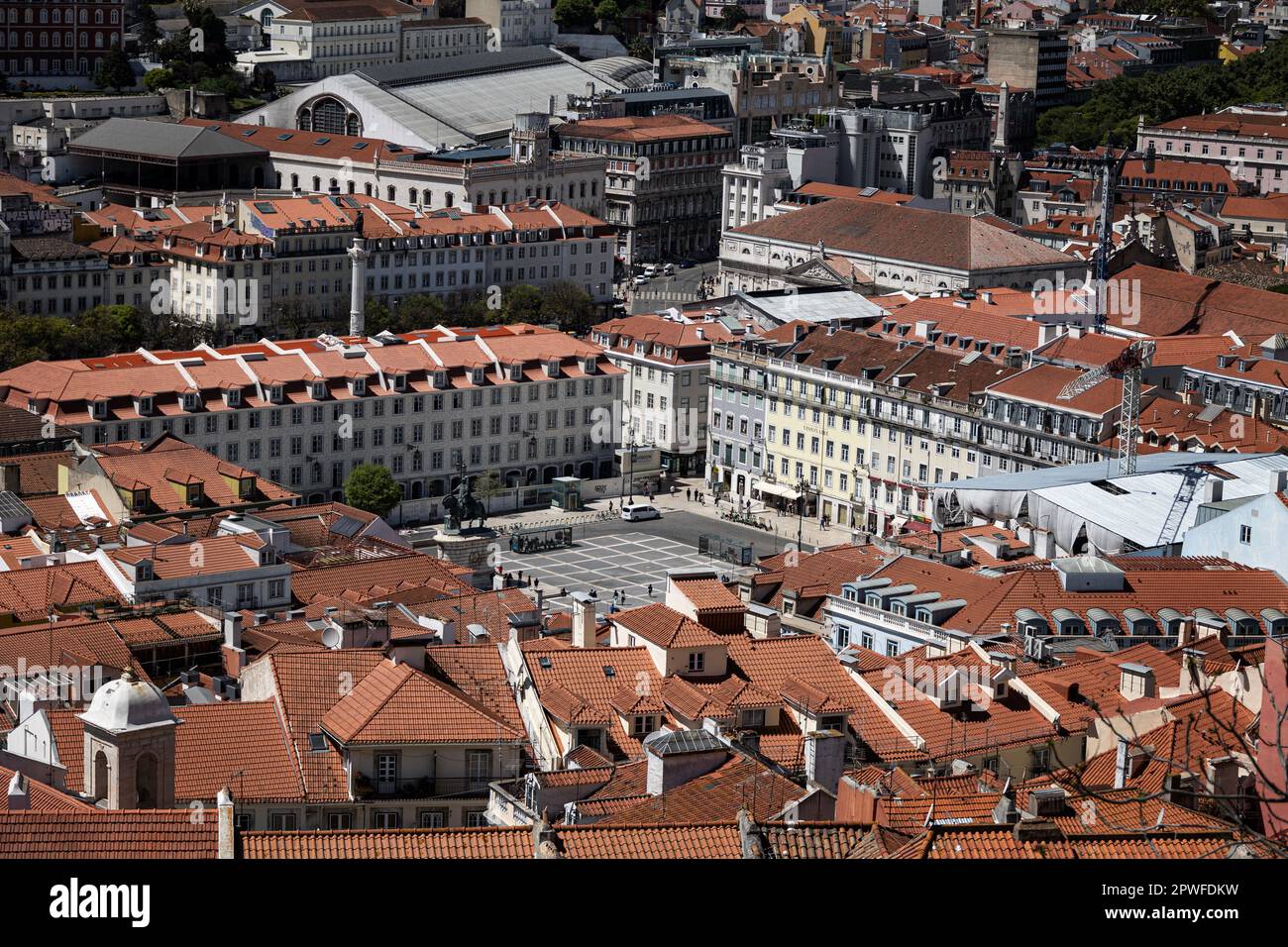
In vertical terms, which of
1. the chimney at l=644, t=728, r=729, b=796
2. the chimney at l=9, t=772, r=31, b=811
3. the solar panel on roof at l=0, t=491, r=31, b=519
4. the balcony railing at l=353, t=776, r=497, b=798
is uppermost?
the chimney at l=9, t=772, r=31, b=811

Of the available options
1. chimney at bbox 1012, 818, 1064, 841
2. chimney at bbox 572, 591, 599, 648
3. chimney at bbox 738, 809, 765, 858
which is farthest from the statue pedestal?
chimney at bbox 738, 809, 765, 858

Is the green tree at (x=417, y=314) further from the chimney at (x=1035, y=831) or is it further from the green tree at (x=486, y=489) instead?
the chimney at (x=1035, y=831)

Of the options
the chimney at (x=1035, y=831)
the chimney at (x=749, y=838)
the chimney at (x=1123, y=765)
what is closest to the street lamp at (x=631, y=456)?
the chimney at (x=1123, y=765)

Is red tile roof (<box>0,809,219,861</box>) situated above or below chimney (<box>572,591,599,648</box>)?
above

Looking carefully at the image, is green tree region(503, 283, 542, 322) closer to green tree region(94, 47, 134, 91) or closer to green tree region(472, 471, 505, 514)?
green tree region(472, 471, 505, 514)

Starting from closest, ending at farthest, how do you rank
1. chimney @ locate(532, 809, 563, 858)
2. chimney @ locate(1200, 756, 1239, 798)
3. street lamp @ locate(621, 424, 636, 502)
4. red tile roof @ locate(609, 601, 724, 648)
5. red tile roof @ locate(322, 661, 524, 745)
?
1. chimney @ locate(532, 809, 563, 858)
2. chimney @ locate(1200, 756, 1239, 798)
3. red tile roof @ locate(322, 661, 524, 745)
4. red tile roof @ locate(609, 601, 724, 648)
5. street lamp @ locate(621, 424, 636, 502)

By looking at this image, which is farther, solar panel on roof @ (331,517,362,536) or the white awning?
the white awning

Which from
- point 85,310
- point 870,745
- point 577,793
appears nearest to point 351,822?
point 577,793
